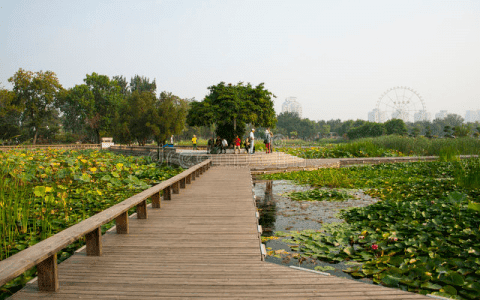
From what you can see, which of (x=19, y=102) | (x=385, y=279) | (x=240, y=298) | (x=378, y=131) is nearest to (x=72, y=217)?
(x=240, y=298)

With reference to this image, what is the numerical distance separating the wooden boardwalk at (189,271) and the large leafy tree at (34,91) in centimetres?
4495

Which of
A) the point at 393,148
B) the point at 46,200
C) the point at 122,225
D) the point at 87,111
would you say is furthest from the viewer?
the point at 87,111

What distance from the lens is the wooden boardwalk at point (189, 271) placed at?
2.57 meters

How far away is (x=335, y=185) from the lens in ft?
33.3

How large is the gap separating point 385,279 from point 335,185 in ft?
24.0

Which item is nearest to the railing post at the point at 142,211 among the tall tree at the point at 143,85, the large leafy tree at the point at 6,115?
the large leafy tree at the point at 6,115

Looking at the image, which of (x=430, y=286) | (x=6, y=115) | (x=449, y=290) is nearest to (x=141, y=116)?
(x=6, y=115)

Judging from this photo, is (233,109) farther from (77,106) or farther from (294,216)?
(77,106)

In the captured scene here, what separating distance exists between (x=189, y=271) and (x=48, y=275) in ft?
3.91

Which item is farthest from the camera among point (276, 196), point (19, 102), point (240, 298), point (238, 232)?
point (19, 102)

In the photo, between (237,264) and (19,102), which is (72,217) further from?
(19,102)

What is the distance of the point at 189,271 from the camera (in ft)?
9.98

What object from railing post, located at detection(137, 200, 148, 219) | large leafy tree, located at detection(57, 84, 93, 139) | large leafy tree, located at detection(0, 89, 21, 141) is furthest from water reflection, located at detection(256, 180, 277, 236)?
large leafy tree, located at detection(57, 84, 93, 139)

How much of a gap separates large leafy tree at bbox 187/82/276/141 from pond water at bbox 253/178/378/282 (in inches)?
318
